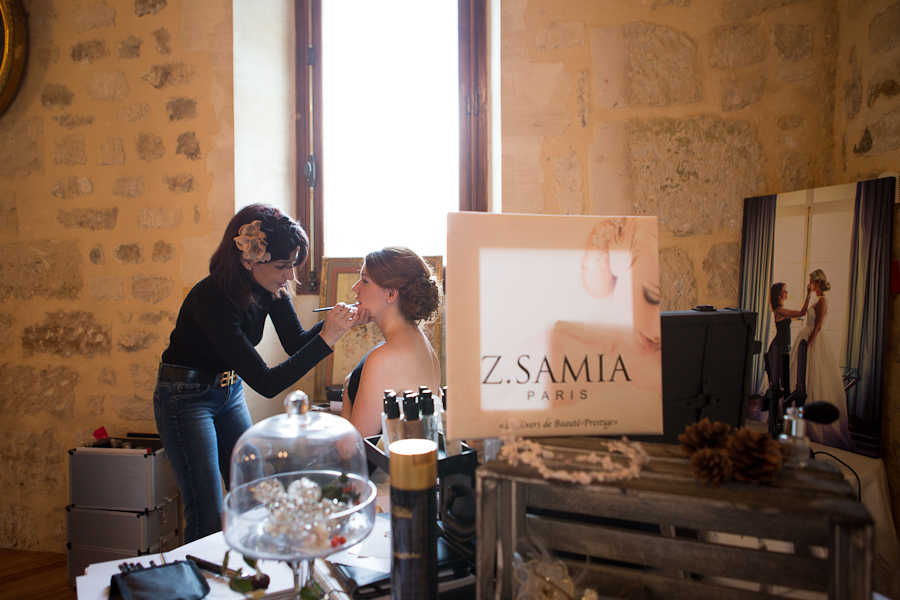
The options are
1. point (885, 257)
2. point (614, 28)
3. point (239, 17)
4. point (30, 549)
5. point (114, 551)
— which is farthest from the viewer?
point (30, 549)

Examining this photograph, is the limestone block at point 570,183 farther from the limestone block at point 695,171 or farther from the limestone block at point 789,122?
the limestone block at point 789,122

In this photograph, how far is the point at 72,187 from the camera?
2.58 meters

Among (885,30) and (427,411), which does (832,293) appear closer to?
(885,30)

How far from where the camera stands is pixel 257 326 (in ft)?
6.77

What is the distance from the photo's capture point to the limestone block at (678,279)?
2.04 metres

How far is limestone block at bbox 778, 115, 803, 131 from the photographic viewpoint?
1.94 metres

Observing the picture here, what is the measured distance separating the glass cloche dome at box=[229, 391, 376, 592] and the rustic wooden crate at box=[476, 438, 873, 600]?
0.23 meters

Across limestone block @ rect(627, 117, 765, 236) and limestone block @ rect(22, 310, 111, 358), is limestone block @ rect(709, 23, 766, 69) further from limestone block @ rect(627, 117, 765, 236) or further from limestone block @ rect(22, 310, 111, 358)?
limestone block @ rect(22, 310, 111, 358)

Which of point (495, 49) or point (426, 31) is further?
point (426, 31)

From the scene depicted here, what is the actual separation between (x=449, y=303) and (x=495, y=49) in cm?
213

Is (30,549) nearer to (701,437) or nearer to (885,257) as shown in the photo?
(701,437)

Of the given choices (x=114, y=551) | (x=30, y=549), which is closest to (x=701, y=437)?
(x=114, y=551)

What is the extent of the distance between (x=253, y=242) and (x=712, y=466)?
1.63m

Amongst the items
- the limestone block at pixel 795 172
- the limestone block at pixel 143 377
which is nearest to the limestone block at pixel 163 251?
the limestone block at pixel 143 377
